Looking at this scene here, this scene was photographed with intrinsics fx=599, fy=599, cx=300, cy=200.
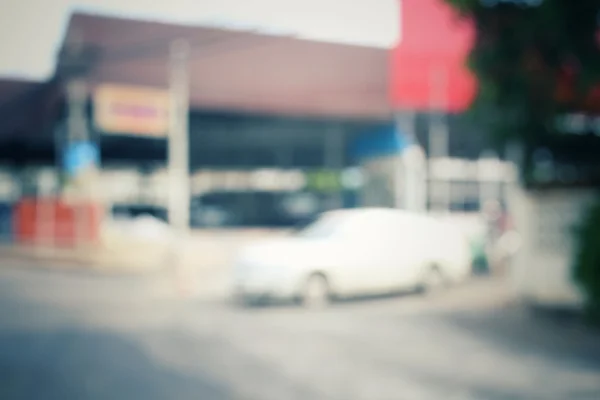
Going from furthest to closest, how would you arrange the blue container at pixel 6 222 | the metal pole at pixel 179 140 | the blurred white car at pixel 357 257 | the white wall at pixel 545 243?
the blue container at pixel 6 222, the white wall at pixel 545 243, the metal pole at pixel 179 140, the blurred white car at pixel 357 257

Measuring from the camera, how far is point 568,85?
13.5 ft

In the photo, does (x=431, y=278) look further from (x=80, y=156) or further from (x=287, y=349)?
(x=80, y=156)

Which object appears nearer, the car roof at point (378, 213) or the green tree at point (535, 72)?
the car roof at point (378, 213)

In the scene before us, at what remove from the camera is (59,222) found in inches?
281

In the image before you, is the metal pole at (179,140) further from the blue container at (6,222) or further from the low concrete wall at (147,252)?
the blue container at (6,222)

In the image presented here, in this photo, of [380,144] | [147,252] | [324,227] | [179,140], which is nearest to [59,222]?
[147,252]

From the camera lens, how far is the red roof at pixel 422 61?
2131 millimetres

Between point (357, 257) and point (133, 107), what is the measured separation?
9.79 ft

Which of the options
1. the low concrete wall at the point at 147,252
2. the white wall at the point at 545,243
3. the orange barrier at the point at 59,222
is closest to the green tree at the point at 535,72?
the white wall at the point at 545,243

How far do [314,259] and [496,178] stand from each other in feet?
3.84

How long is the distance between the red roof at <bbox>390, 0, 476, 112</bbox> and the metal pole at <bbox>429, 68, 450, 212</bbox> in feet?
0.04

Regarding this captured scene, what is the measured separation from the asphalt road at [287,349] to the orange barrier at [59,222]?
5.44 ft

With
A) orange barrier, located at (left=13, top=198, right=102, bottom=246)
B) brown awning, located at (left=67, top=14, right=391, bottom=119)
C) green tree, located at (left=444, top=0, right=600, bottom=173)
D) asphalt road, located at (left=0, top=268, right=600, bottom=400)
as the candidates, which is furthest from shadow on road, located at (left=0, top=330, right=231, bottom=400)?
orange barrier, located at (left=13, top=198, right=102, bottom=246)

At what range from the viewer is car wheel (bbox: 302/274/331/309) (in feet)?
12.7
